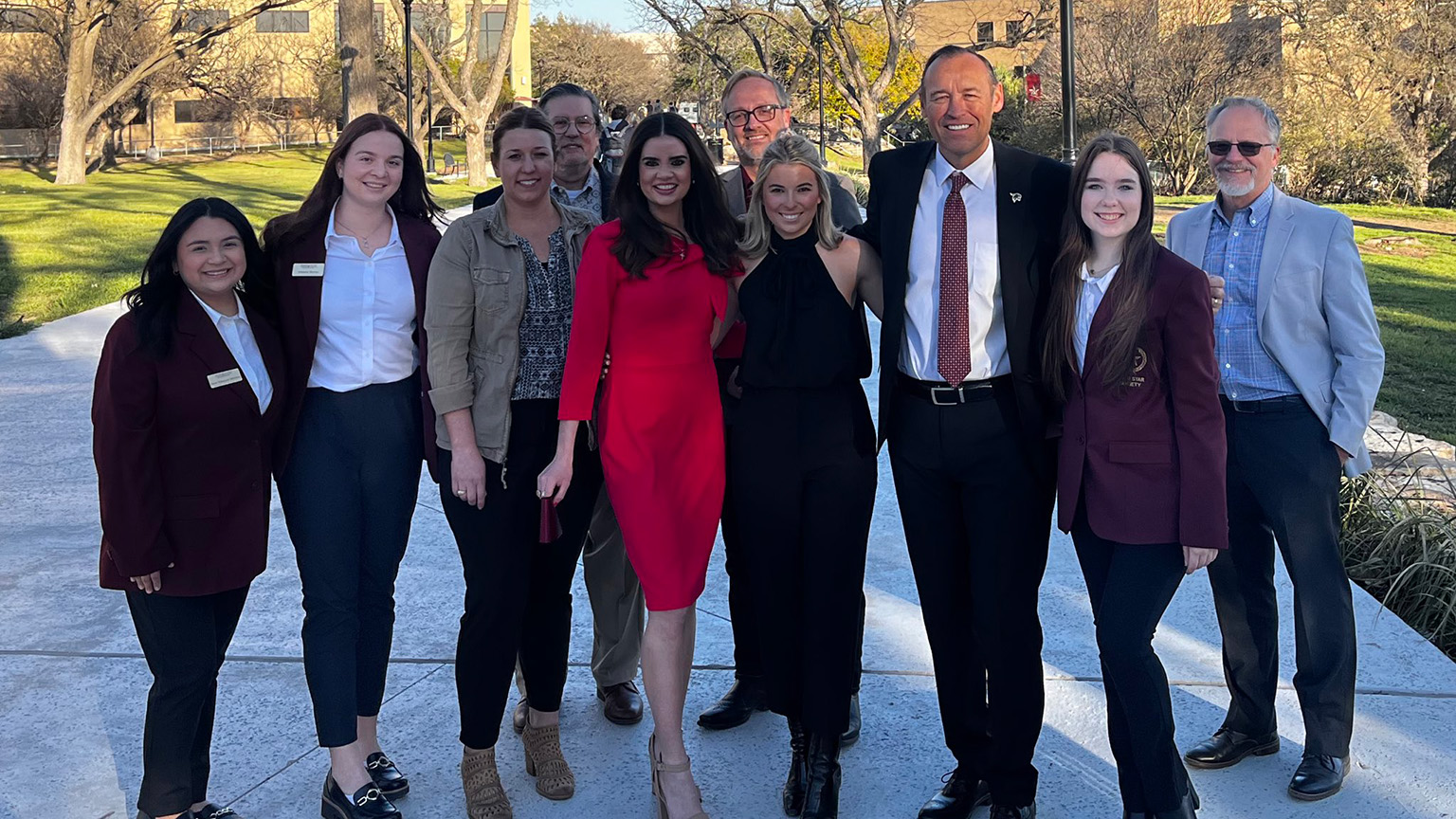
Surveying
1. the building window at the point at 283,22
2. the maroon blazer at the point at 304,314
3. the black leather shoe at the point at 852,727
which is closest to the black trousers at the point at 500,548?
the maroon blazer at the point at 304,314

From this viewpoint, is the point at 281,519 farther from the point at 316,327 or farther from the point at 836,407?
the point at 836,407

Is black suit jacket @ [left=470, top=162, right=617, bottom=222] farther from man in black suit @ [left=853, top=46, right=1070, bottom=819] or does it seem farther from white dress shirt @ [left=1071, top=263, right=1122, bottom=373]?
white dress shirt @ [left=1071, top=263, right=1122, bottom=373]

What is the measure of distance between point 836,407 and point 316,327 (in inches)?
58.6

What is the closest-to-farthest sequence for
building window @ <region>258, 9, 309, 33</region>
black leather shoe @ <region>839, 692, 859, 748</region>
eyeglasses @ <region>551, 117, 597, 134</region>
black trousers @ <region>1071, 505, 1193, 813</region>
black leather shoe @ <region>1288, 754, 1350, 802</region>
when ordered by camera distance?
black trousers @ <region>1071, 505, 1193, 813</region> → black leather shoe @ <region>1288, 754, 1350, 802</region> → black leather shoe @ <region>839, 692, 859, 748</region> → eyeglasses @ <region>551, 117, 597, 134</region> → building window @ <region>258, 9, 309, 33</region>

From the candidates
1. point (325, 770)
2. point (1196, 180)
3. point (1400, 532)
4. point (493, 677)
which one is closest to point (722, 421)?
point (493, 677)

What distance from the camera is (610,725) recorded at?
4.41 meters

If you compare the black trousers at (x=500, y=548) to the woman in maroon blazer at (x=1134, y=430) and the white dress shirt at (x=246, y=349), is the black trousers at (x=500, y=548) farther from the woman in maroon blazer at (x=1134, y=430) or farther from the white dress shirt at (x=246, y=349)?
the woman in maroon blazer at (x=1134, y=430)

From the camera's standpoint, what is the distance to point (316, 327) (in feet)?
12.1

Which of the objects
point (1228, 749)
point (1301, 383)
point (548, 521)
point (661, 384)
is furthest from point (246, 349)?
point (1228, 749)

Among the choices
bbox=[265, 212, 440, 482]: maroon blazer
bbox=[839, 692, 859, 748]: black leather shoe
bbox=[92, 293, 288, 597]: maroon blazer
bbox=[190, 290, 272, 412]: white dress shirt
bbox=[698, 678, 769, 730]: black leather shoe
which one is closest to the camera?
bbox=[92, 293, 288, 597]: maroon blazer

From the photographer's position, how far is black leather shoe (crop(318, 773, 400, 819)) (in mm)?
3674

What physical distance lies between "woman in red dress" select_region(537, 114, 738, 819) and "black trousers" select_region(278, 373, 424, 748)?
1.53ft

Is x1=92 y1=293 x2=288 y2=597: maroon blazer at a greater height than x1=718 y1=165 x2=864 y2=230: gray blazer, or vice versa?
x1=718 y1=165 x2=864 y2=230: gray blazer

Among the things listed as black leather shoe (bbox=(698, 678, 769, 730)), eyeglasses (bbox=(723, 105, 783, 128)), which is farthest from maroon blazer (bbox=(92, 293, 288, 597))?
eyeglasses (bbox=(723, 105, 783, 128))
